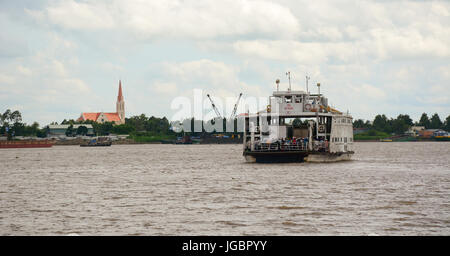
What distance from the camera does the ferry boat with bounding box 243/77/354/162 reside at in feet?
192

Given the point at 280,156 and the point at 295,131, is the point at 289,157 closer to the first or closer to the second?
the point at 280,156

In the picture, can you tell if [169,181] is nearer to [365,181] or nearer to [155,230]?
[365,181]

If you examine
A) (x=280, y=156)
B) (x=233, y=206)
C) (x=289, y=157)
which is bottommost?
(x=233, y=206)

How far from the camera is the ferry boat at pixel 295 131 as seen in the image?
58.4m

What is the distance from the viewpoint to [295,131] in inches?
2635

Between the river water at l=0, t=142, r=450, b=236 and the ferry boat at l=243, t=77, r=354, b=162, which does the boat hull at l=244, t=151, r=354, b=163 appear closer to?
the ferry boat at l=243, t=77, r=354, b=162

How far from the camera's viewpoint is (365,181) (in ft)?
137

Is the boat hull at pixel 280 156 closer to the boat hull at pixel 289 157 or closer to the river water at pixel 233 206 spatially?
the boat hull at pixel 289 157

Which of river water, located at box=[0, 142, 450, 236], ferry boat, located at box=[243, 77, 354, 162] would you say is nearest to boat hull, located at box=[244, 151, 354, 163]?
ferry boat, located at box=[243, 77, 354, 162]

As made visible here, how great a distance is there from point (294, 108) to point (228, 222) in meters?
40.1

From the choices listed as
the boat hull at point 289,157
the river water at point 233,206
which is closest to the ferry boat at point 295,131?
the boat hull at point 289,157

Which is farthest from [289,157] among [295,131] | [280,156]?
[295,131]
